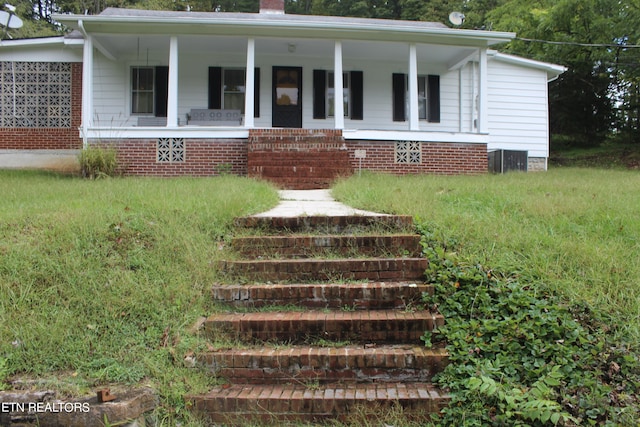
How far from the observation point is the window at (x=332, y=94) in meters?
12.7

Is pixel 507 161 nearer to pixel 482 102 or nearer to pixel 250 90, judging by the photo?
pixel 482 102

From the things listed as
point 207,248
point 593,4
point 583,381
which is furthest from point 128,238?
point 593,4

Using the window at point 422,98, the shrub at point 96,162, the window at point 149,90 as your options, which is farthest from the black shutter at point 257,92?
the shrub at point 96,162

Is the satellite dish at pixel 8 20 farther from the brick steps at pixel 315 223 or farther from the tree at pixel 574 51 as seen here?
the tree at pixel 574 51

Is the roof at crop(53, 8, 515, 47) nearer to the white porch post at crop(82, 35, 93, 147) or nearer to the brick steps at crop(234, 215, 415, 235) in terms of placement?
the white porch post at crop(82, 35, 93, 147)

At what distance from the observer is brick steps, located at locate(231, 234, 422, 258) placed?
4.12m

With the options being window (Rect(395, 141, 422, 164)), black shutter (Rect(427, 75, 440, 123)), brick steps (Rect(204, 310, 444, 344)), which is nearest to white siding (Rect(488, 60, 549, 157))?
black shutter (Rect(427, 75, 440, 123))

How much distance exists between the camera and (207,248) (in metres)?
4.08

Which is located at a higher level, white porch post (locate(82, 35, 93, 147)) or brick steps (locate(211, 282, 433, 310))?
white porch post (locate(82, 35, 93, 147))

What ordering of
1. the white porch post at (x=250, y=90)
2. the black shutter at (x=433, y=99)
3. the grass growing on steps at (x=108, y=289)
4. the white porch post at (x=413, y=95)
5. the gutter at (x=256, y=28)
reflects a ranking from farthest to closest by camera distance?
1. the black shutter at (x=433, y=99)
2. the white porch post at (x=413, y=95)
3. the white porch post at (x=250, y=90)
4. the gutter at (x=256, y=28)
5. the grass growing on steps at (x=108, y=289)

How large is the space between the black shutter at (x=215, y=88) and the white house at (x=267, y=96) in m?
0.03

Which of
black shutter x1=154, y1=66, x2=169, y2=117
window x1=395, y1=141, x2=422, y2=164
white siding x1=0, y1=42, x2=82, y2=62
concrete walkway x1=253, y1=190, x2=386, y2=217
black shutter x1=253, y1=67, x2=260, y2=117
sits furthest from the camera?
black shutter x1=253, y1=67, x2=260, y2=117

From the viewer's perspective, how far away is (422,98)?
524 inches

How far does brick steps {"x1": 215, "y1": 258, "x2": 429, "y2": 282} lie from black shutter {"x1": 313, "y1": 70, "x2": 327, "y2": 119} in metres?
9.39
